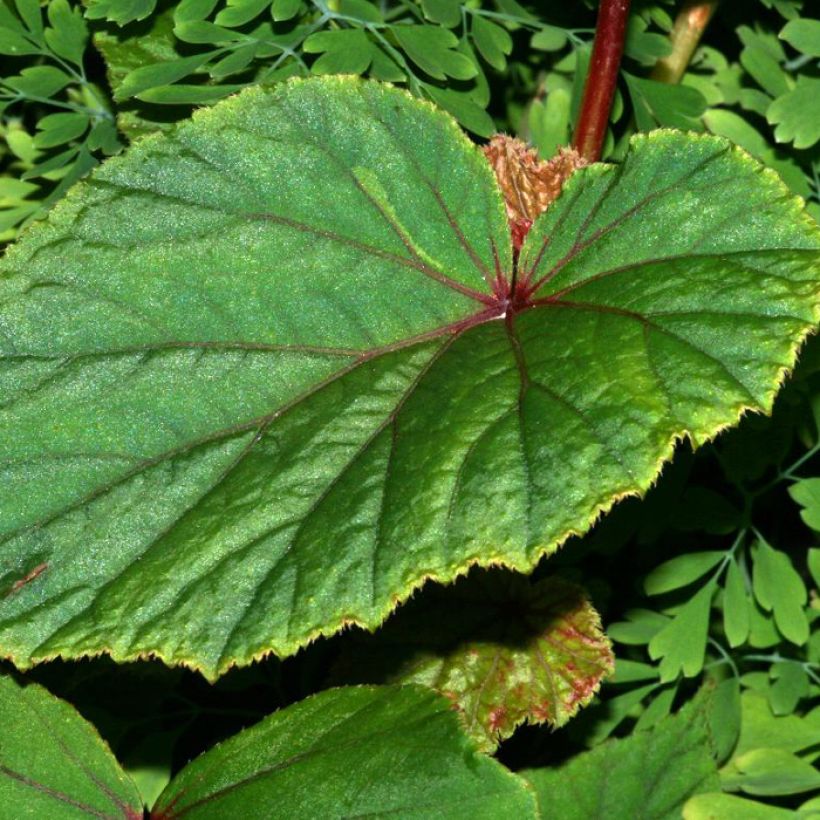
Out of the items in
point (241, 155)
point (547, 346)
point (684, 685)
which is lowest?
point (684, 685)

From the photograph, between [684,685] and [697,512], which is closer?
[697,512]

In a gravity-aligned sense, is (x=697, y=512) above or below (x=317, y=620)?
below

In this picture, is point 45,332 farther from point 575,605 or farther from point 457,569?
point 575,605

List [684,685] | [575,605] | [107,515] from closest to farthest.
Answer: [107,515], [575,605], [684,685]

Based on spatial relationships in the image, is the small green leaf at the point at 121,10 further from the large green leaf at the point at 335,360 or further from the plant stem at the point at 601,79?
the plant stem at the point at 601,79

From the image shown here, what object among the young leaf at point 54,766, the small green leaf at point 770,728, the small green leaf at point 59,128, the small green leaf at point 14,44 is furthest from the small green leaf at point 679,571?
the small green leaf at point 14,44

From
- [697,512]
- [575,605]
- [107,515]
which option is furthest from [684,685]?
[107,515]

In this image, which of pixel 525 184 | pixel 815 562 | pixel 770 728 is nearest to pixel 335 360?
pixel 525 184
